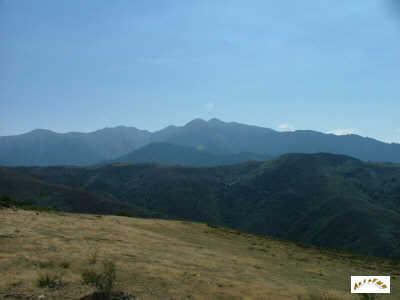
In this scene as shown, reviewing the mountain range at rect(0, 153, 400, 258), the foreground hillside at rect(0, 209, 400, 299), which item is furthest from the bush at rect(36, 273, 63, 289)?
the mountain range at rect(0, 153, 400, 258)

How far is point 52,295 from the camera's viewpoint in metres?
12.7

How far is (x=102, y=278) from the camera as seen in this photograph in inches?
565

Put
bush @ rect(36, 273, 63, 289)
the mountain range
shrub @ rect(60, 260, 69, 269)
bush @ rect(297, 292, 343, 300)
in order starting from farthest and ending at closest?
the mountain range → shrub @ rect(60, 260, 69, 269) → bush @ rect(297, 292, 343, 300) → bush @ rect(36, 273, 63, 289)

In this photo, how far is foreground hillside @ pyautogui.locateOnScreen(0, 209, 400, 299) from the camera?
1478 cm

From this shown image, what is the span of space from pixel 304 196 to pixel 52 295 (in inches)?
7612

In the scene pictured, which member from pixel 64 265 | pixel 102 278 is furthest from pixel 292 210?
pixel 102 278

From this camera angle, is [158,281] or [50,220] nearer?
[158,281]

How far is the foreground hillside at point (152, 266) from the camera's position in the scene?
582 inches

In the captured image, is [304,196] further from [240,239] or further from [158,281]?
[158,281]

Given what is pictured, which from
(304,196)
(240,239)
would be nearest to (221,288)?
(240,239)

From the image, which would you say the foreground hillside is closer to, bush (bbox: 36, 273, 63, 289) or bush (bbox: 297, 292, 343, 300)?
bush (bbox: 36, 273, 63, 289)

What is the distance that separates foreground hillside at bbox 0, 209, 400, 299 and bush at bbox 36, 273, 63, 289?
186 millimetres

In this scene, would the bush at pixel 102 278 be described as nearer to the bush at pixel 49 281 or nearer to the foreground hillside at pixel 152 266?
the foreground hillside at pixel 152 266

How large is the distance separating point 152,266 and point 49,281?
5916mm
